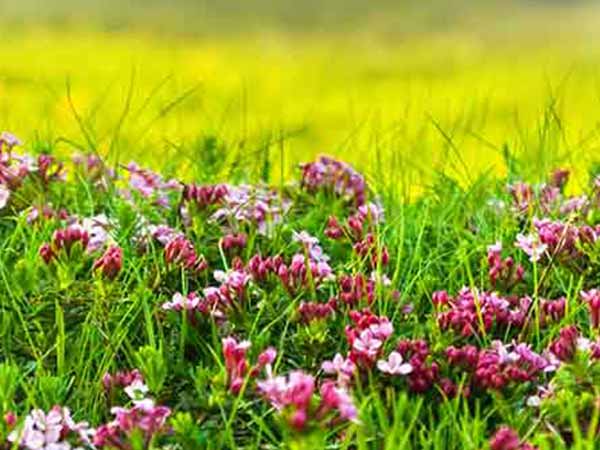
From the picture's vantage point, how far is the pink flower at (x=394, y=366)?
11.4 feet

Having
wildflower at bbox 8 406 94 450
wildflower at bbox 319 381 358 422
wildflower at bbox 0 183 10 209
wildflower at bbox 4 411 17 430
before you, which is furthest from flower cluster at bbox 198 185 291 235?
wildflower at bbox 319 381 358 422

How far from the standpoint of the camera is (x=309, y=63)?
1619 cm

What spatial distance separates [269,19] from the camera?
19.2 m

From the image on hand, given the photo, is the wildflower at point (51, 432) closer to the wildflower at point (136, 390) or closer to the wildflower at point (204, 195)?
the wildflower at point (136, 390)

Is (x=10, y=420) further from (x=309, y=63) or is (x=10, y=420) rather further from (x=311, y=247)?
(x=309, y=63)

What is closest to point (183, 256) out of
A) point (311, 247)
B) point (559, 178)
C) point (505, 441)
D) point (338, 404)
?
point (311, 247)

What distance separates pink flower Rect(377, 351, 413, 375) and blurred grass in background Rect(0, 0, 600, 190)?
267 cm

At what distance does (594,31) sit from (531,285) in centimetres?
1400

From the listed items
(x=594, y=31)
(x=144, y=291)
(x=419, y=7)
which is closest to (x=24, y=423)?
(x=144, y=291)

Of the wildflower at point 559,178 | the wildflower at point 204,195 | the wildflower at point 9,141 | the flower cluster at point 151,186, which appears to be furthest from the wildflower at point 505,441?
the wildflower at point 9,141

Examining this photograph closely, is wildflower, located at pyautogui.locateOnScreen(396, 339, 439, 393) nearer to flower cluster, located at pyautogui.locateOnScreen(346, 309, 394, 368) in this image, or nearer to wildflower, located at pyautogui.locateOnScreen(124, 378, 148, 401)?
flower cluster, located at pyautogui.locateOnScreen(346, 309, 394, 368)

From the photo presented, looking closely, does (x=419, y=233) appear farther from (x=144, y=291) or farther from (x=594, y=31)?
(x=594, y=31)

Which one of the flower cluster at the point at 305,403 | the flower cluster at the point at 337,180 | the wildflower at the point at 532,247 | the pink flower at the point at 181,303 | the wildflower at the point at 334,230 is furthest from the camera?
the flower cluster at the point at 337,180

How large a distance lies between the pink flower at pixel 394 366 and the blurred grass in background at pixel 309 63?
267cm
